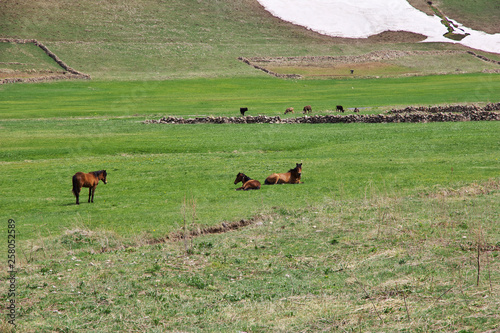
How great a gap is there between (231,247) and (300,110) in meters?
40.7

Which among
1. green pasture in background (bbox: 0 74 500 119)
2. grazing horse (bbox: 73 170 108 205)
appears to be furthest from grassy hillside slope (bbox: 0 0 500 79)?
grazing horse (bbox: 73 170 108 205)

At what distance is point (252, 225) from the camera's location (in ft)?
56.0

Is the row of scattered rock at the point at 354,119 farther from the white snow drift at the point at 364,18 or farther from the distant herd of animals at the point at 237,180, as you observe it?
the white snow drift at the point at 364,18

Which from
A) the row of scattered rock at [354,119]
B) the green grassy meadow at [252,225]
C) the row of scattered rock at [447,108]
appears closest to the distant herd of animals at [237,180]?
the green grassy meadow at [252,225]

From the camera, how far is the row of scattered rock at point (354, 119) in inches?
1655

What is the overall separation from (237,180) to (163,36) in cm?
11605

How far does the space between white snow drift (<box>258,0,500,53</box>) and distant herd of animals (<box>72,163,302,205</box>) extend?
130506 mm

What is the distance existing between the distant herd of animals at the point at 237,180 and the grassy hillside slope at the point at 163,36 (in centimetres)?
8015

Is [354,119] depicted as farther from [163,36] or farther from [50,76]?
[163,36]

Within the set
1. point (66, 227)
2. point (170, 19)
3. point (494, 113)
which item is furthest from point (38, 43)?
point (66, 227)

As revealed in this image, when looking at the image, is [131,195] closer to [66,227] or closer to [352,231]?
[66,227]

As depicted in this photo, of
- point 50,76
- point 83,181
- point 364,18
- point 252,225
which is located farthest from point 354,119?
point 364,18

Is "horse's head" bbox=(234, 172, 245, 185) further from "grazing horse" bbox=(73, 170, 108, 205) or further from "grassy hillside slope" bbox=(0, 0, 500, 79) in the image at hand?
"grassy hillside slope" bbox=(0, 0, 500, 79)

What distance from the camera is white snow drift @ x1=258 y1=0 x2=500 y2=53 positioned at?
14740cm
